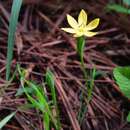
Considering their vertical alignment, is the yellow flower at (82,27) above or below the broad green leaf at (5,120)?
above

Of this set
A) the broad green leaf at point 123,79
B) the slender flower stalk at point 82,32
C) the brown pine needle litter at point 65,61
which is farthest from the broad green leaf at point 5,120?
the broad green leaf at point 123,79

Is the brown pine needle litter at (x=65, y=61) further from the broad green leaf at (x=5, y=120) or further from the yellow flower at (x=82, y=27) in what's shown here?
the yellow flower at (x=82, y=27)

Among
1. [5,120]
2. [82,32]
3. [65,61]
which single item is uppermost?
[82,32]

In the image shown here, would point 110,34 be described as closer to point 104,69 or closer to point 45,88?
point 104,69

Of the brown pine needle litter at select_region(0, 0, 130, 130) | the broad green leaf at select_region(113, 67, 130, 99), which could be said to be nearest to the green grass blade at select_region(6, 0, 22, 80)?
the brown pine needle litter at select_region(0, 0, 130, 130)

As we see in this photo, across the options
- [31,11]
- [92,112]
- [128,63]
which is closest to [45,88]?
[92,112]

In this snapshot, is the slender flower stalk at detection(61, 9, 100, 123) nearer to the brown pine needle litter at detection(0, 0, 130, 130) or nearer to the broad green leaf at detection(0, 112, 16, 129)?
the brown pine needle litter at detection(0, 0, 130, 130)

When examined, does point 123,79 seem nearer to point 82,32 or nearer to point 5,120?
point 82,32

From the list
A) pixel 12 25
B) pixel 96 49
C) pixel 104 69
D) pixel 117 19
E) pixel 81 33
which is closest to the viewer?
pixel 81 33

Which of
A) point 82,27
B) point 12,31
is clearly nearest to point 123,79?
point 82,27
